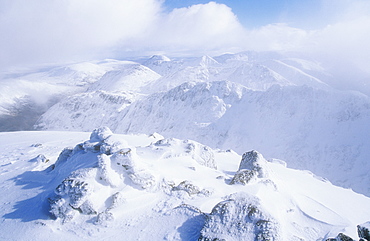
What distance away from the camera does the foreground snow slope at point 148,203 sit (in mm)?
8609

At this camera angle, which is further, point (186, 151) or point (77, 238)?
point (186, 151)

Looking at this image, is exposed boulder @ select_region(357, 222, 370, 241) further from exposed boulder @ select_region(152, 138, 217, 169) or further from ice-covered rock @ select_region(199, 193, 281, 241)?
exposed boulder @ select_region(152, 138, 217, 169)

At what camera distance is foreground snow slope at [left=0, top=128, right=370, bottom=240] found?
861cm

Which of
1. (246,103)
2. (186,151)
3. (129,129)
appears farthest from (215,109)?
(186,151)

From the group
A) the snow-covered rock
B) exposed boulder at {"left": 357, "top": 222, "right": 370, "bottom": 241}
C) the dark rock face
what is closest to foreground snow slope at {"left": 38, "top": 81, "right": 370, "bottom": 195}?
the snow-covered rock

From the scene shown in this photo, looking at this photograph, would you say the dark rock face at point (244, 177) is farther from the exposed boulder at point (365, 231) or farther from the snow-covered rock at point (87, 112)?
the snow-covered rock at point (87, 112)

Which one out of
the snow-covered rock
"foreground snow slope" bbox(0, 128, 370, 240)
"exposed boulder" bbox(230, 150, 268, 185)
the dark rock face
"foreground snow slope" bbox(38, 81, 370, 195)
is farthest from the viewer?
the snow-covered rock

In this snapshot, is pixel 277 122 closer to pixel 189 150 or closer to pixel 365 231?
pixel 189 150

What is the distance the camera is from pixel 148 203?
1043 cm

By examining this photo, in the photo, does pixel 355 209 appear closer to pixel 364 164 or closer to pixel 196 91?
pixel 364 164

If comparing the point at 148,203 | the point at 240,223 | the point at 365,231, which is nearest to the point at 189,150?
the point at 148,203

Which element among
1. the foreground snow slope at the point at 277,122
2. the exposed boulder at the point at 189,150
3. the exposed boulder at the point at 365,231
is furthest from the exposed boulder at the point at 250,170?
the foreground snow slope at the point at 277,122

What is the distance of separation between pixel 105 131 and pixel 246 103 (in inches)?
3348

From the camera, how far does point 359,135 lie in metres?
61.8
